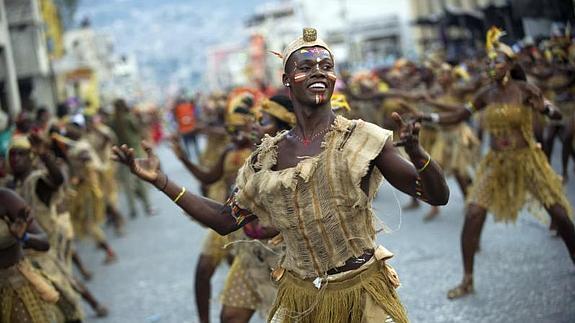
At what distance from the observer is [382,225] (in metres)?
3.36

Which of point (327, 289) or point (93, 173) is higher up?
point (327, 289)

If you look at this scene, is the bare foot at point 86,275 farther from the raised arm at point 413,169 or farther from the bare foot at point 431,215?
the raised arm at point 413,169

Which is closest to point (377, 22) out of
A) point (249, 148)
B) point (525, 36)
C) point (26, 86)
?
point (26, 86)

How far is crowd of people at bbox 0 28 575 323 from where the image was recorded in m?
3.18

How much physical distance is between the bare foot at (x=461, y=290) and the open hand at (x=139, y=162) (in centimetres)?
341

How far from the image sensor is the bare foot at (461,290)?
239 inches

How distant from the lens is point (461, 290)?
6078 mm

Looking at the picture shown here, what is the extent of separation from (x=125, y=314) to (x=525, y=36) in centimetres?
972

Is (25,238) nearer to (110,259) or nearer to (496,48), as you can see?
(496,48)

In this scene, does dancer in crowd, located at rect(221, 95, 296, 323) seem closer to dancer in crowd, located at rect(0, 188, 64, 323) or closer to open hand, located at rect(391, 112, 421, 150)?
dancer in crowd, located at rect(0, 188, 64, 323)

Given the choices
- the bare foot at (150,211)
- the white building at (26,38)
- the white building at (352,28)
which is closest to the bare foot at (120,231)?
the bare foot at (150,211)

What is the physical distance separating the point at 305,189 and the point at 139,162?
86cm

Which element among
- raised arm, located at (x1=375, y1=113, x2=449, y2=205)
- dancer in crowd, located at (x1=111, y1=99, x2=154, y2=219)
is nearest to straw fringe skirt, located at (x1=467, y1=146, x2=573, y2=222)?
raised arm, located at (x1=375, y1=113, x2=449, y2=205)

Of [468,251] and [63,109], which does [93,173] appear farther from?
[468,251]
